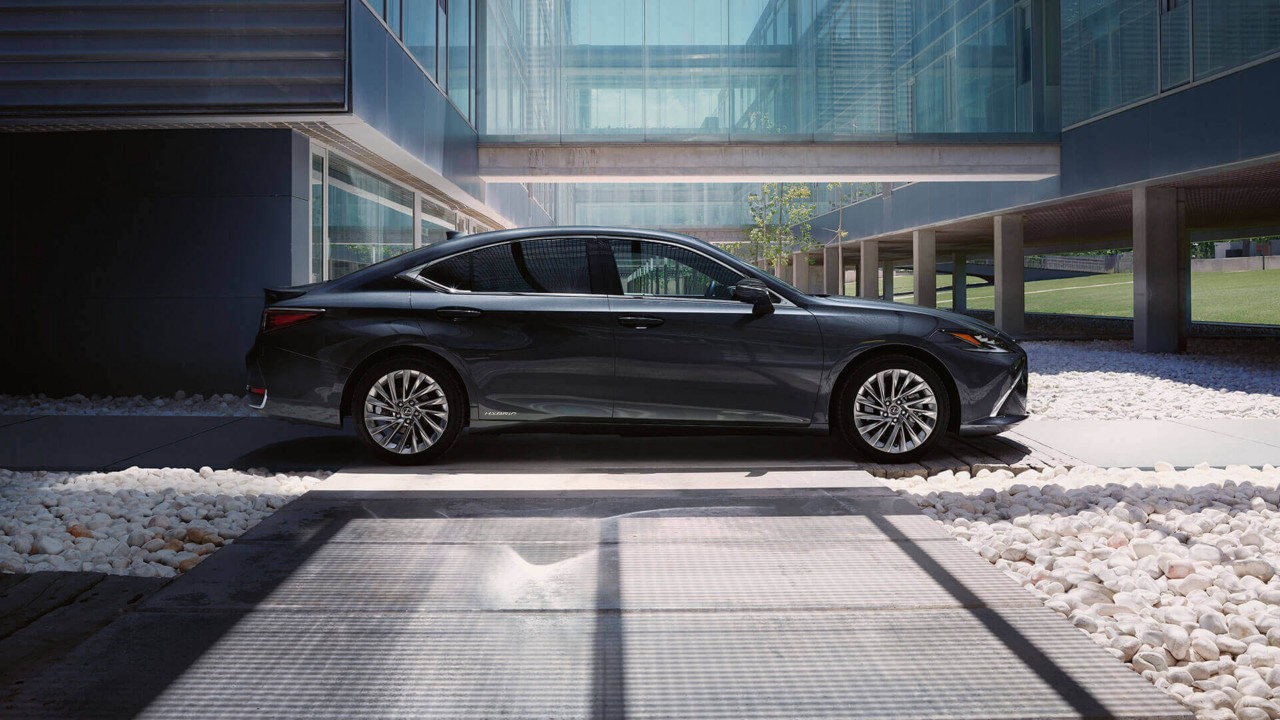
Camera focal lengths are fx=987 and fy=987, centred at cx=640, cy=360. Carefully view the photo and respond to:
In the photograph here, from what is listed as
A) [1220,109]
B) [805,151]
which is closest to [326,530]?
[1220,109]

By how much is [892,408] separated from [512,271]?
9.01 ft

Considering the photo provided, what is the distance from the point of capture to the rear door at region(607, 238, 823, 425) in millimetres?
6582

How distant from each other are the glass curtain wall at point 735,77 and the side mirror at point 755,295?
1463 centimetres

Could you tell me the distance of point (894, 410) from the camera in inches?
262

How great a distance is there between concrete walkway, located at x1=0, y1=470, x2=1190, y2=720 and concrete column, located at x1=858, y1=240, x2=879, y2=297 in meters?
33.5

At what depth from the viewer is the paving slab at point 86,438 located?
6.73 m

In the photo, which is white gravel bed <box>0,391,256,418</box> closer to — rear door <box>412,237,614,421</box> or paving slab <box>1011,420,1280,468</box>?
rear door <box>412,237,614,421</box>

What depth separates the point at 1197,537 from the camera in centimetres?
466

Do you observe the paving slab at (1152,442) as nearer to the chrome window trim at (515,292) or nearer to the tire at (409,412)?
the chrome window trim at (515,292)

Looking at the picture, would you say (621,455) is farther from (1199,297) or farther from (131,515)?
(1199,297)

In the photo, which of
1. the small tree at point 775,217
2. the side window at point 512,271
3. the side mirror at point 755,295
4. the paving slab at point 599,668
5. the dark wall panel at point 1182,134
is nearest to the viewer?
the paving slab at point 599,668

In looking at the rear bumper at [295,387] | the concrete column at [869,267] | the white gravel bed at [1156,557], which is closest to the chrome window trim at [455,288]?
the rear bumper at [295,387]

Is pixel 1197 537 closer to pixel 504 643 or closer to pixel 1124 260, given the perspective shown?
pixel 504 643

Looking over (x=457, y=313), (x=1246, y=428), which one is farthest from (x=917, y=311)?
(x=1246, y=428)
